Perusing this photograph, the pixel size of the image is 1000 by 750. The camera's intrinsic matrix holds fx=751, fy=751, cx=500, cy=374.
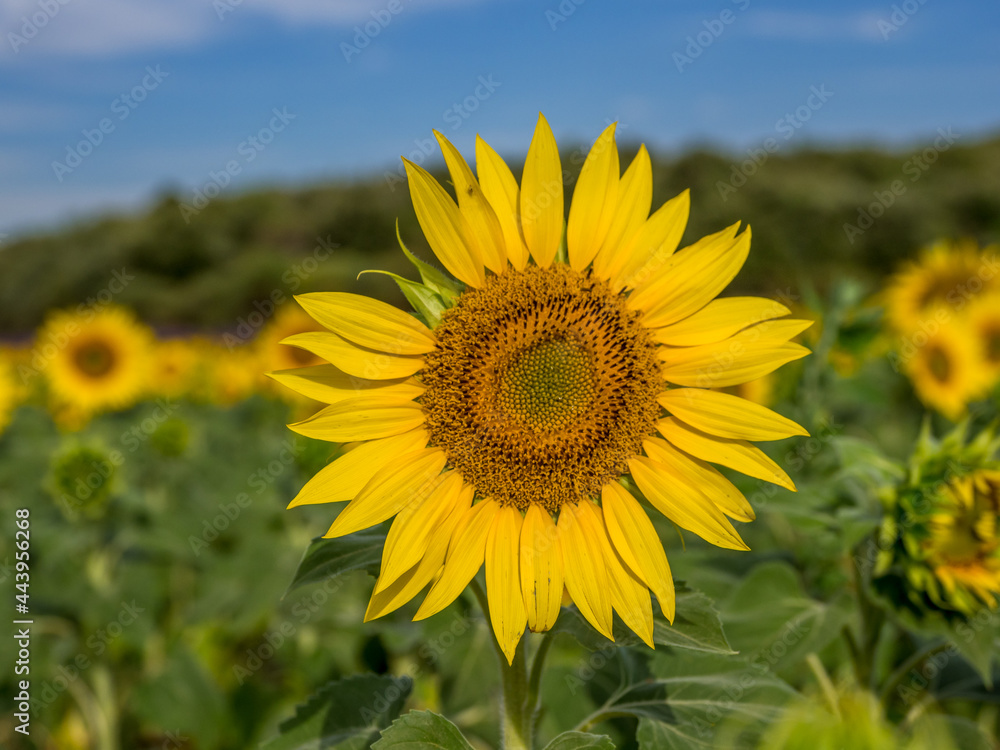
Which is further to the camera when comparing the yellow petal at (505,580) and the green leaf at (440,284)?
the green leaf at (440,284)

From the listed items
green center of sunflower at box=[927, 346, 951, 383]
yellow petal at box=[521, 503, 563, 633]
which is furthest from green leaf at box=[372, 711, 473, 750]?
green center of sunflower at box=[927, 346, 951, 383]

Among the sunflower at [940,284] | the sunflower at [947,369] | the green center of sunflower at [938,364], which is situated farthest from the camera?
the sunflower at [940,284]

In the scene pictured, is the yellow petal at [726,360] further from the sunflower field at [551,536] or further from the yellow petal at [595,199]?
the yellow petal at [595,199]

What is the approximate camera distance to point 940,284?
6191mm

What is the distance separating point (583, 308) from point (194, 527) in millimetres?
3172

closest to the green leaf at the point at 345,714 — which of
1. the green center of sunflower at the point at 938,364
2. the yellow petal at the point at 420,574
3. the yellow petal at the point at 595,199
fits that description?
the yellow petal at the point at 420,574

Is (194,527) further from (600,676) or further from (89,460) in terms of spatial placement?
(600,676)

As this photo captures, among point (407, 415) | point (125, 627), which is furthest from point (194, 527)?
point (407, 415)

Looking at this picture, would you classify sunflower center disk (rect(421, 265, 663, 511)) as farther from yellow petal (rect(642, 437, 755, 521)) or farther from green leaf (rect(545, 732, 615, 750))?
green leaf (rect(545, 732, 615, 750))

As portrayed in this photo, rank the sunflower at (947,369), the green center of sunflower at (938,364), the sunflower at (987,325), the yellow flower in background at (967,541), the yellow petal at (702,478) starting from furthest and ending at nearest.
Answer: the sunflower at (987,325) < the green center of sunflower at (938,364) < the sunflower at (947,369) < the yellow flower in background at (967,541) < the yellow petal at (702,478)

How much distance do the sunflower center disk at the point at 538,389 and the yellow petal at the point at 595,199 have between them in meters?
0.08

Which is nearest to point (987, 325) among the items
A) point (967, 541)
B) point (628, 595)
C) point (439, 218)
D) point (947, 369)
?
point (947, 369)

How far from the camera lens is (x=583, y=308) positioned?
1.58 meters

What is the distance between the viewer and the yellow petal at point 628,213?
1532 millimetres
